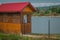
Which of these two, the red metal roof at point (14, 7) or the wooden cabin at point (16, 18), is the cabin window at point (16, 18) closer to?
the wooden cabin at point (16, 18)

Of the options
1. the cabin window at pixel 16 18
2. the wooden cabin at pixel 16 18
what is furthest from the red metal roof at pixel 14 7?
the cabin window at pixel 16 18

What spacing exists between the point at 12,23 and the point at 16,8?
57.6 inches

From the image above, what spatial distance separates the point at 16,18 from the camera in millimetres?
25531

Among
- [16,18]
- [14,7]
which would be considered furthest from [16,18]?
[14,7]

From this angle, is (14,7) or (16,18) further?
(14,7)

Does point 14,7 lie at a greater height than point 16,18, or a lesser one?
greater

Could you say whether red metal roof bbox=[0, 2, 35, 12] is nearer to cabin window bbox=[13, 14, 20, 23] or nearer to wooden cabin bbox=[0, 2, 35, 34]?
wooden cabin bbox=[0, 2, 35, 34]

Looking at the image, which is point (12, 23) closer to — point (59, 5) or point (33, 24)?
point (33, 24)

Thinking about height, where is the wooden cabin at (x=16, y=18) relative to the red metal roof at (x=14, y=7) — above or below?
below

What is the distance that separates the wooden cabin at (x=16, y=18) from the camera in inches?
1001

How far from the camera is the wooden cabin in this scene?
2542 centimetres

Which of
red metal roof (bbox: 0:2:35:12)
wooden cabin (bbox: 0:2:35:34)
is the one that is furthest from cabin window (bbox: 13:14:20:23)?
red metal roof (bbox: 0:2:35:12)

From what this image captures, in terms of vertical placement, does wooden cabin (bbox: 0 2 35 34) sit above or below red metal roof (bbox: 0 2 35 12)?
below

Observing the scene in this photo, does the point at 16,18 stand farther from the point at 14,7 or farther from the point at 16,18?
the point at 14,7
